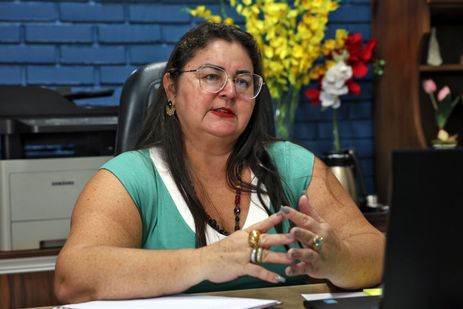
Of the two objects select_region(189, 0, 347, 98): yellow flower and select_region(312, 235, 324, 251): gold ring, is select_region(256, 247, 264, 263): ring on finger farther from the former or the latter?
select_region(189, 0, 347, 98): yellow flower

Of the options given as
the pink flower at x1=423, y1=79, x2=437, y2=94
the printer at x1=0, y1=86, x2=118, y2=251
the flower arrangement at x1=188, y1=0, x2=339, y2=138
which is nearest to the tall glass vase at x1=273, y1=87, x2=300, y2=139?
the flower arrangement at x1=188, y1=0, x2=339, y2=138

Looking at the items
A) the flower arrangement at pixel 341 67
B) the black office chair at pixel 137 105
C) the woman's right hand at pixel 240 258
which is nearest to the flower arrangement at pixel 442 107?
the flower arrangement at pixel 341 67

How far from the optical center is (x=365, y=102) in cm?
313

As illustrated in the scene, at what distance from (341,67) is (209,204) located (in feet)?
4.27

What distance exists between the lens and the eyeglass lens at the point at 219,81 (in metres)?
1.58

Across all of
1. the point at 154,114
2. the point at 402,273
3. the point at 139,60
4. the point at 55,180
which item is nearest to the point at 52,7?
the point at 139,60

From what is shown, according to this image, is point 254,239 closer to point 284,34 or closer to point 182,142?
point 182,142

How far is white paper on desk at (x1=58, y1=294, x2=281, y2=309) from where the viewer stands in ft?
3.59

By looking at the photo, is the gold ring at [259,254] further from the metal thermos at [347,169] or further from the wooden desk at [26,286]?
the metal thermos at [347,169]

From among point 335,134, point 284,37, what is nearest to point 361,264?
point 284,37

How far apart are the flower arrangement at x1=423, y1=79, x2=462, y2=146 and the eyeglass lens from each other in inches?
57.2

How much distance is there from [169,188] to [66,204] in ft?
2.39

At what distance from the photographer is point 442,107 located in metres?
2.91

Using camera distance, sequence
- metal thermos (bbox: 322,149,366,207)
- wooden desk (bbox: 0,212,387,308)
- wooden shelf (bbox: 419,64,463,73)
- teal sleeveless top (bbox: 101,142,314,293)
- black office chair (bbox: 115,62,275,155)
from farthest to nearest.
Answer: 1. wooden shelf (bbox: 419,64,463,73)
2. metal thermos (bbox: 322,149,366,207)
3. wooden desk (bbox: 0,212,387,308)
4. black office chair (bbox: 115,62,275,155)
5. teal sleeveless top (bbox: 101,142,314,293)
